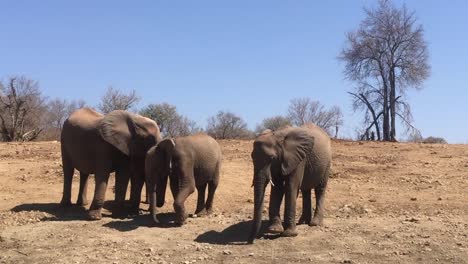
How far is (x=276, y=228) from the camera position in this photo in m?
10.3

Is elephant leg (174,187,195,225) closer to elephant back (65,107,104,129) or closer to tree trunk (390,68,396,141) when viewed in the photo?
elephant back (65,107,104,129)

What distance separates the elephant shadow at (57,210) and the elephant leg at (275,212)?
400 cm

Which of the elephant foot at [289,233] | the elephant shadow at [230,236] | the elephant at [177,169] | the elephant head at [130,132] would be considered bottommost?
the elephant shadow at [230,236]

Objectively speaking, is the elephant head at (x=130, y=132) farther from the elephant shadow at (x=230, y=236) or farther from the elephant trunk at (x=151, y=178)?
the elephant shadow at (x=230, y=236)

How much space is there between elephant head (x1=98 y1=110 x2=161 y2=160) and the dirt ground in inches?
54.8

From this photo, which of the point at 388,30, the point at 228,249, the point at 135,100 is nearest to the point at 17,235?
the point at 228,249

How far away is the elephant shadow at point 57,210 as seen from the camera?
12445mm

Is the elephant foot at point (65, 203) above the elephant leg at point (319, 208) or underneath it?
underneath

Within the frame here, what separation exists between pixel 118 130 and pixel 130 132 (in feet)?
0.83

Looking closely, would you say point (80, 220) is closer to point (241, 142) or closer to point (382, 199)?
point (382, 199)

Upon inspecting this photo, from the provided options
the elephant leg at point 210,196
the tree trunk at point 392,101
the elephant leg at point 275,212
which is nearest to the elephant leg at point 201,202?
the elephant leg at point 210,196

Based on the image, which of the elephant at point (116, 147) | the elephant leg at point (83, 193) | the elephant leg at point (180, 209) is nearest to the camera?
the elephant leg at point (180, 209)

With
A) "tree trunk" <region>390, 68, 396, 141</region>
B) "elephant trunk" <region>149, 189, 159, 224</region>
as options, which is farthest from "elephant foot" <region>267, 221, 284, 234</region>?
"tree trunk" <region>390, 68, 396, 141</region>

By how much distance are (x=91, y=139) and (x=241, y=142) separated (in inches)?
410
